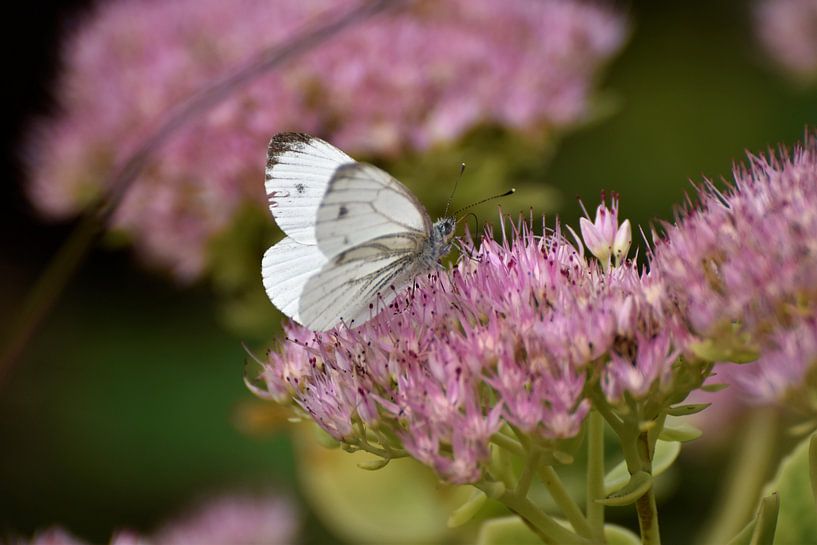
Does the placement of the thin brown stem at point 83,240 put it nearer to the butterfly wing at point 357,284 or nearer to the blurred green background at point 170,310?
the butterfly wing at point 357,284

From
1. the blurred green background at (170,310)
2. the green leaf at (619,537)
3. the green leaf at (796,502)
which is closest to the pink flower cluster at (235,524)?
the blurred green background at (170,310)

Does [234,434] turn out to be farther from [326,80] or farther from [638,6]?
[638,6]

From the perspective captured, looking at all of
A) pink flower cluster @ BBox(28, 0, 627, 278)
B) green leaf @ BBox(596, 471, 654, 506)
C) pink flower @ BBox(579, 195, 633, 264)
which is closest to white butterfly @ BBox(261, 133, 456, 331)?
pink flower @ BBox(579, 195, 633, 264)

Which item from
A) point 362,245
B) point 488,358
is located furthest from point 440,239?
point 488,358

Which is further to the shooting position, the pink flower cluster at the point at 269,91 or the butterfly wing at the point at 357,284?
the pink flower cluster at the point at 269,91

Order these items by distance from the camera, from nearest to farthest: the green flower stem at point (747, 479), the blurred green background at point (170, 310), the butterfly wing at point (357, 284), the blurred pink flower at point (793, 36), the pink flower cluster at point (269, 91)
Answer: the butterfly wing at point (357, 284), the green flower stem at point (747, 479), the pink flower cluster at point (269, 91), the blurred pink flower at point (793, 36), the blurred green background at point (170, 310)

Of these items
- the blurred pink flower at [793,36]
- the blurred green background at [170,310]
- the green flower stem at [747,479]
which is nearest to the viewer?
the green flower stem at [747,479]

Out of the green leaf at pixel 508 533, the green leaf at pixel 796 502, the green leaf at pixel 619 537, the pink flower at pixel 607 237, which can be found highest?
the pink flower at pixel 607 237

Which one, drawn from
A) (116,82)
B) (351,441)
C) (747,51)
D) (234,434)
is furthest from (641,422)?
(747,51)
